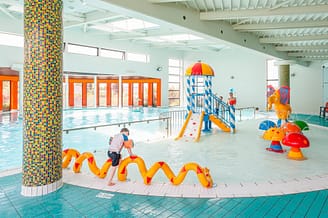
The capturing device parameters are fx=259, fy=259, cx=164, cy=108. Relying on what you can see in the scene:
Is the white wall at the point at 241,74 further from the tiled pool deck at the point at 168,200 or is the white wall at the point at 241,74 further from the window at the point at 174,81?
the tiled pool deck at the point at 168,200

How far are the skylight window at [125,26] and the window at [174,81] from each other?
9.42m

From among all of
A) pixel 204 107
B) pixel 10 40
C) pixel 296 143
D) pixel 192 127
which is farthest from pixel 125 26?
pixel 296 143

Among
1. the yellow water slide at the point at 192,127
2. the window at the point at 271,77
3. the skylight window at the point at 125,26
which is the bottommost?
the yellow water slide at the point at 192,127

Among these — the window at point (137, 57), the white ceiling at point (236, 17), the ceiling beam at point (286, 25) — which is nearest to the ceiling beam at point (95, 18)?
the white ceiling at point (236, 17)

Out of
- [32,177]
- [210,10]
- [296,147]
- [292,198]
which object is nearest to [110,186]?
[32,177]

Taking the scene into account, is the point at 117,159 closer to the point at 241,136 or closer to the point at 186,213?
the point at 186,213

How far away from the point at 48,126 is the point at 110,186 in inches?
58.7

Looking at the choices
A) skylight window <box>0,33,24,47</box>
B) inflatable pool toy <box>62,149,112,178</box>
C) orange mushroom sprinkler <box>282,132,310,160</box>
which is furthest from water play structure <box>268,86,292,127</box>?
skylight window <box>0,33,24,47</box>

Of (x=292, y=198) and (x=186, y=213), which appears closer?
(x=186, y=213)

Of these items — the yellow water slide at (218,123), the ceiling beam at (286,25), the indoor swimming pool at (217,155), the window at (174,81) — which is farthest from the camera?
the window at (174,81)

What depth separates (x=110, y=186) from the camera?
4.60 metres

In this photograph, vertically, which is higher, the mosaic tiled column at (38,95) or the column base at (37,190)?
the mosaic tiled column at (38,95)

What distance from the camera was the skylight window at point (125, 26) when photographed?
56.5 feet

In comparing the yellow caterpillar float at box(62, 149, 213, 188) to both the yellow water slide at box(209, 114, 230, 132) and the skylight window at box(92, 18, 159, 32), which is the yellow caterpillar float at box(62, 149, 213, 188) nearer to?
the yellow water slide at box(209, 114, 230, 132)
